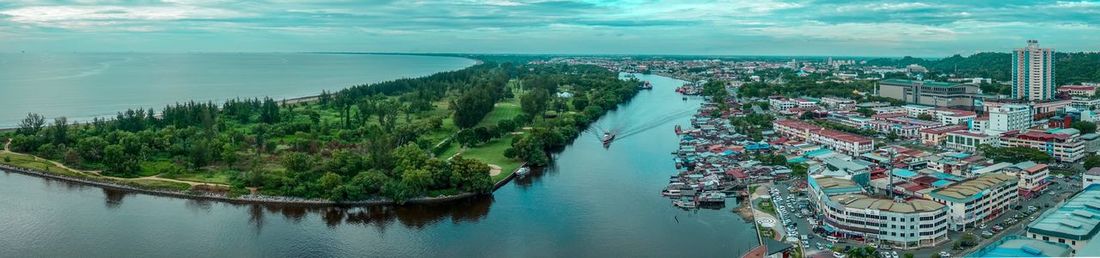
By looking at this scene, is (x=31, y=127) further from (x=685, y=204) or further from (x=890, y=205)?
(x=890, y=205)

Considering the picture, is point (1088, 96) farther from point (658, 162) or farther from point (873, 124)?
point (658, 162)

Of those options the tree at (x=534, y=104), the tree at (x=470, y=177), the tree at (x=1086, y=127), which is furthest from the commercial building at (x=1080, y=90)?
the tree at (x=470, y=177)

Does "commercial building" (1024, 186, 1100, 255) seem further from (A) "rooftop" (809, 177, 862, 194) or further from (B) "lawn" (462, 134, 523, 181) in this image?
(B) "lawn" (462, 134, 523, 181)

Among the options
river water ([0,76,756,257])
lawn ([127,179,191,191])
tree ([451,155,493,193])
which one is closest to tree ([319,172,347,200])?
river water ([0,76,756,257])

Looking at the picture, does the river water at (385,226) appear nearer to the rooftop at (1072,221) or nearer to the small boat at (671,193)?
the small boat at (671,193)

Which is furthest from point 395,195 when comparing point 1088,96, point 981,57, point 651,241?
point 981,57
